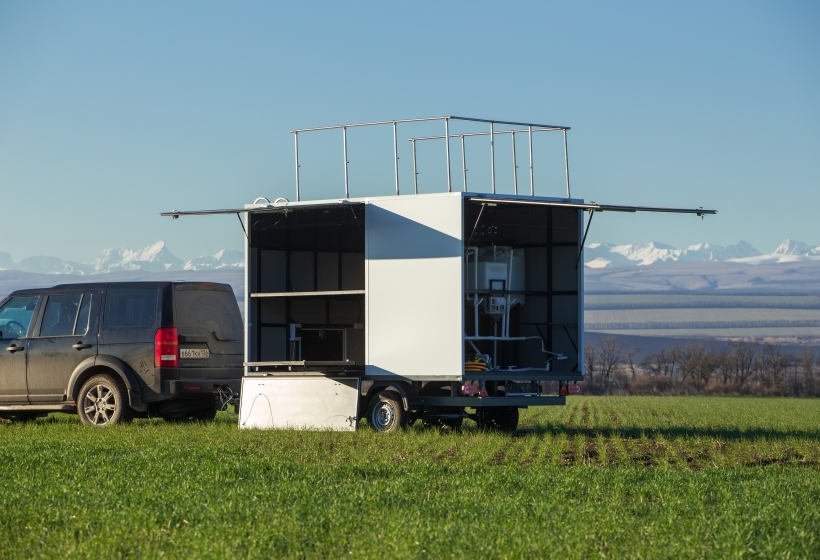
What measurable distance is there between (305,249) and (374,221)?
3062 millimetres

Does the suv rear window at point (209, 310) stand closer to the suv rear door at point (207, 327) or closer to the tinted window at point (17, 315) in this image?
the suv rear door at point (207, 327)

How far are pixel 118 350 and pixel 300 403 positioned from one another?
2.64 m

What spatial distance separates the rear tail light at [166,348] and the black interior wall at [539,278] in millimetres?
4255

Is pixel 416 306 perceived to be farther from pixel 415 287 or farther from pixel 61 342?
pixel 61 342

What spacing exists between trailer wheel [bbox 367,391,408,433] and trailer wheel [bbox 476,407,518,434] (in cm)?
212

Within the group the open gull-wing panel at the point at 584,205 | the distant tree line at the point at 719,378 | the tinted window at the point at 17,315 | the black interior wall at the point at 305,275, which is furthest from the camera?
the distant tree line at the point at 719,378

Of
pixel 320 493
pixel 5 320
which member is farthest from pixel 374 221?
pixel 320 493

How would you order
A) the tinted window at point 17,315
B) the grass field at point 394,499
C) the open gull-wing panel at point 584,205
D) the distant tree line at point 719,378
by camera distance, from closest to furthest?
1. the grass field at point 394,499
2. the open gull-wing panel at point 584,205
3. the tinted window at point 17,315
4. the distant tree line at point 719,378

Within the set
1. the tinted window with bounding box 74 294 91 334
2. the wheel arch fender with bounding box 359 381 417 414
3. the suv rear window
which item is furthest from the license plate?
the wheel arch fender with bounding box 359 381 417 414

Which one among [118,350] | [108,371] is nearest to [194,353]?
[118,350]

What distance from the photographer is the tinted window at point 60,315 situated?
1605 centimetres

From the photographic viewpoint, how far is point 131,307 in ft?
51.5

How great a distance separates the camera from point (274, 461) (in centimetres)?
1077

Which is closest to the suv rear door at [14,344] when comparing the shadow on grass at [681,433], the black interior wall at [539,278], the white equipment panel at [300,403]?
the white equipment panel at [300,403]
